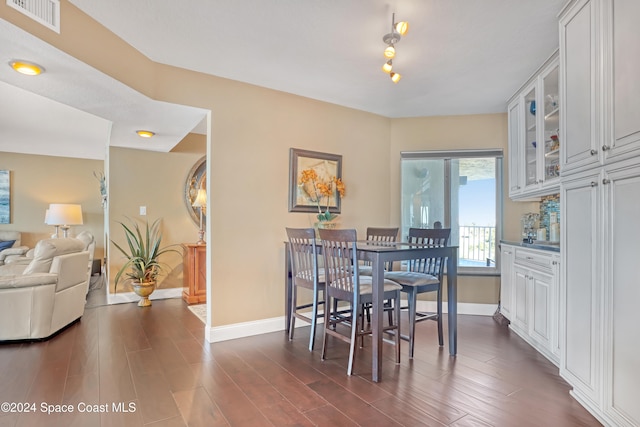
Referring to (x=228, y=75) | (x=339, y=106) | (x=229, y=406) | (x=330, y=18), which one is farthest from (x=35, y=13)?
(x=339, y=106)

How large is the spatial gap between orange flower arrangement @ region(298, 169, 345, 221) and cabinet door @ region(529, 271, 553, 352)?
1.89 m

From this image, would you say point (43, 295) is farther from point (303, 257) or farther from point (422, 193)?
point (422, 193)

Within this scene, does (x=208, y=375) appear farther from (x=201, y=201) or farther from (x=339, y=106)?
(x=339, y=106)

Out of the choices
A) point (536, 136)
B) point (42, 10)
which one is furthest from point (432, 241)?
point (42, 10)

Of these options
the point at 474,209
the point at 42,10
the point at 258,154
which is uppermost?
the point at 42,10

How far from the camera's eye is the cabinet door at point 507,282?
3.27 metres

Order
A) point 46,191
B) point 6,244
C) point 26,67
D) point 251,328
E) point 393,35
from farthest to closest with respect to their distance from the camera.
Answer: point 46,191
point 6,244
point 251,328
point 393,35
point 26,67

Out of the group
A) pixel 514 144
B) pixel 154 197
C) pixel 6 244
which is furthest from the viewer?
pixel 6 244

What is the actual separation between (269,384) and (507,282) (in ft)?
8.28

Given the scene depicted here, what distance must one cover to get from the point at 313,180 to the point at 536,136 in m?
2.12

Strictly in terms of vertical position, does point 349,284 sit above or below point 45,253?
below

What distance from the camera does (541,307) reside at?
2658mm

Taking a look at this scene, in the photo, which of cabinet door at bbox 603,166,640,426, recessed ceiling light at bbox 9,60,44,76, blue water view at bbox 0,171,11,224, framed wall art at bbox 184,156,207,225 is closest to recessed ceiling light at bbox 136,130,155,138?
framed wall art at bbox 184,156,207,225

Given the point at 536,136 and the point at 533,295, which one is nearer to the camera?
the point at 533,295
